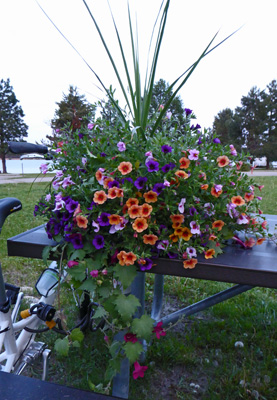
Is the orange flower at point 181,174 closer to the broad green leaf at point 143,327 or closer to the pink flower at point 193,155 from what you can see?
the pink flower at point 193,155

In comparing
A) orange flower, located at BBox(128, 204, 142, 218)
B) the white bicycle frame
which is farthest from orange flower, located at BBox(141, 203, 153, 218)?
the white bicycle frame

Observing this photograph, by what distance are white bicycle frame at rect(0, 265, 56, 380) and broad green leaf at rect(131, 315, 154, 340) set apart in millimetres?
510

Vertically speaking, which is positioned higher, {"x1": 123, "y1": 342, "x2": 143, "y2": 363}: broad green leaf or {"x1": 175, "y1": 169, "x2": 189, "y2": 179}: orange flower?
{"x1": 175, "y1": 169, "x2": 189, "y2": 179}: orange flower

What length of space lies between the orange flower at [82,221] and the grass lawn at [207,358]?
0.61m

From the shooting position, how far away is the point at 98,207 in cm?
97

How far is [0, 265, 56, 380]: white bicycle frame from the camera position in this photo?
117 cm

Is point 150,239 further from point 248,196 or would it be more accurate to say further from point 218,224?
point 248,196

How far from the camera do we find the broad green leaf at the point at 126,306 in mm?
925

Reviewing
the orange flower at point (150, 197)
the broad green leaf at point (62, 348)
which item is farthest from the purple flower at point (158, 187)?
the broad green leaf at point (62, 348)

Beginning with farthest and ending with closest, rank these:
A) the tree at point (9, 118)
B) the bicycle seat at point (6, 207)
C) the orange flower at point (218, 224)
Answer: the tree at point (9, 118) < the bicycle seat at point (6, 207) < the orange flower at point (218, 224)

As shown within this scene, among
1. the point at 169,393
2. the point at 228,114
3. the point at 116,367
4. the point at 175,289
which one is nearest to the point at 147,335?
the point at 116,367

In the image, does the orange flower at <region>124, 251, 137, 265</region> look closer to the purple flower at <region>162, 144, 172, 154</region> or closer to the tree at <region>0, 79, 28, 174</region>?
the purple flower at <region>162, 144, 172, 154</region>

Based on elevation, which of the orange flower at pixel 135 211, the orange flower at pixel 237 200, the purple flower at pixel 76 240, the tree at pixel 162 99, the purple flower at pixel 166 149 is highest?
the tree at pixel 162 99

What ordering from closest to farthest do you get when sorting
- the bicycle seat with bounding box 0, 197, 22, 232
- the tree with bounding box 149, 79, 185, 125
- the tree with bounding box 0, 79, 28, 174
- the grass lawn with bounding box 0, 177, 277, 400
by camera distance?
the bicycle seat with bounding box 0, 197, 22, 232 < the tree with bounding box 149, 79, 185, 125 < the grass lawn with bounding box 0, 177, 277, 400 < the tree with bounding box 0, 79, 28, 174
